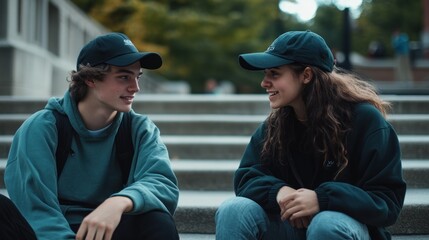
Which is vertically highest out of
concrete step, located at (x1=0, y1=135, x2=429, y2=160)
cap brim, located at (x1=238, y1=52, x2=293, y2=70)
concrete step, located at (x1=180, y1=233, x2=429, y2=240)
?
cap brim, located at (x1=238, y1=52, x2=293, y2=70)

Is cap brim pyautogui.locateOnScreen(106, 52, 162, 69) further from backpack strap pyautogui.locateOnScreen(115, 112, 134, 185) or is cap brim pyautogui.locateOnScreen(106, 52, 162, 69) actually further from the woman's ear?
the woman's ear

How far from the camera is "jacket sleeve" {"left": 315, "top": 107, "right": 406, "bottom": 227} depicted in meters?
2.66

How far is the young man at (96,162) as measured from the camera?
2.75 m

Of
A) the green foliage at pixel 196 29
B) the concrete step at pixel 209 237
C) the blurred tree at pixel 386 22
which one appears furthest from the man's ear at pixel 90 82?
the blurred tree at pixel 386 22

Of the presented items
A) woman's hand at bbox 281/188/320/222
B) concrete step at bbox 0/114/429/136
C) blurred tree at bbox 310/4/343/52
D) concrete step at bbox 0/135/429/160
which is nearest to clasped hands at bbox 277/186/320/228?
woman's hand at bbox 281/188/320/222

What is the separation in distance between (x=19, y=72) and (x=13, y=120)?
6.77 feet

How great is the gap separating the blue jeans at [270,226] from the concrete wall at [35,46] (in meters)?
5.24

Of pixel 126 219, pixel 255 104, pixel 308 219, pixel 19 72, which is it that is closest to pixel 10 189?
pixel 126 219

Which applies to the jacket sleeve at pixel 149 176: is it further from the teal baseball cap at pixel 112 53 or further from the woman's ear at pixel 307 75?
the woman's ear at pixel 307 75

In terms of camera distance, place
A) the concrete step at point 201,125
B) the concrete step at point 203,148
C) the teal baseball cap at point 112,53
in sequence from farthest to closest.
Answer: the concrete step at point 201,125 → the concrete step at point 203,148 → the teal baseball cap at point 112,53

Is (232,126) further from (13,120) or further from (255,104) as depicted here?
(13,120)

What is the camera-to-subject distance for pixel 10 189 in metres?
2.87

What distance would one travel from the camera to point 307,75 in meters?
2.94

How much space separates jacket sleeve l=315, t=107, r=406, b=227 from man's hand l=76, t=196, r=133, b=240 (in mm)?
909
